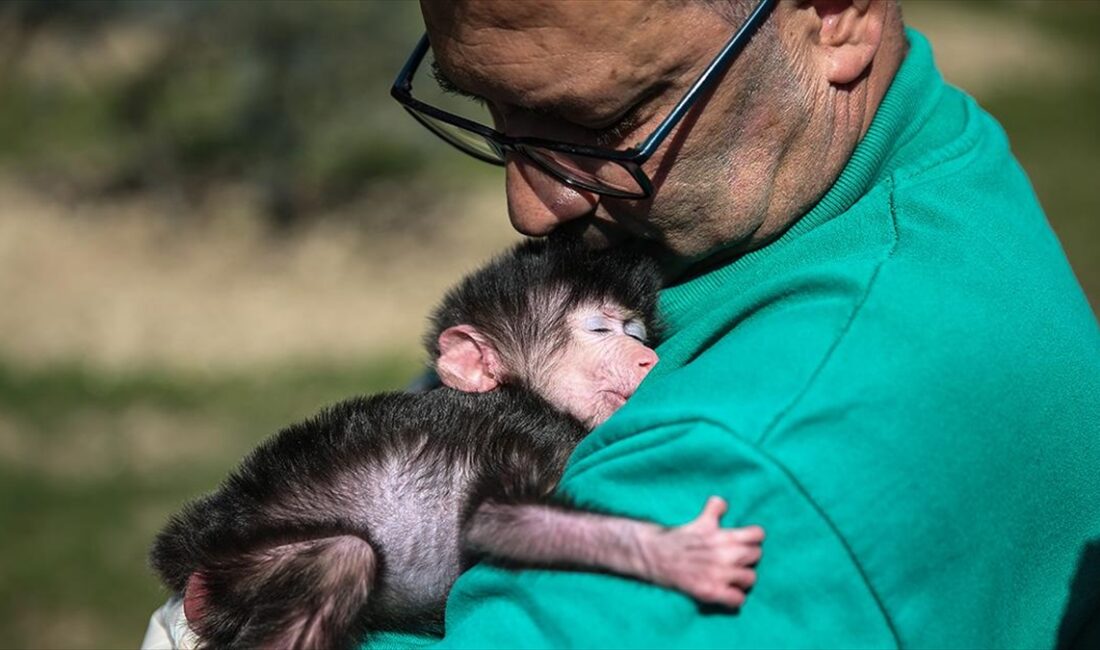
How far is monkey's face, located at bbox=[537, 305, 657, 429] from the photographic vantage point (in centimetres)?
290

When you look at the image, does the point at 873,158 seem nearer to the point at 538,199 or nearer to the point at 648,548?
the point at 538,199

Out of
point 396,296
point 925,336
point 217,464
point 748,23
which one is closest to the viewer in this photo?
point 925,336

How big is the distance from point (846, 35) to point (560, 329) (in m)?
0.90

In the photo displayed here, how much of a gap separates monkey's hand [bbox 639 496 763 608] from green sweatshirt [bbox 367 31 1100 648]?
29mm

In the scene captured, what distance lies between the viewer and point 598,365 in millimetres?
2988

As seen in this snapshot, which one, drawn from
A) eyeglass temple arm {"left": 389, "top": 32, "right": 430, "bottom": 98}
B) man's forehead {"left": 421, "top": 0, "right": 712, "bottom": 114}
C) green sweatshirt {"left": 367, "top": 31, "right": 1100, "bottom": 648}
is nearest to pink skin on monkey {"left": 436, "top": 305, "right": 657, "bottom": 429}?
green sweatshirt {"left": 367, "top": 31, "right": 1100, "bottom": 648}

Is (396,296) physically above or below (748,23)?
below

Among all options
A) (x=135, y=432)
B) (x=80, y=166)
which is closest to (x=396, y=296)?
(x=135, y=432)

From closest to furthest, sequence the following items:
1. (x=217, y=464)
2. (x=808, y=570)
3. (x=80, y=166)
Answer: (x=808, y=570) → (x=217, y=464) → (x=80, y=166)

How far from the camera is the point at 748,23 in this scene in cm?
240

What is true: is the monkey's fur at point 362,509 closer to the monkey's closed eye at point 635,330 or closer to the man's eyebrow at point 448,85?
the monkey's closed eye at point 635,330

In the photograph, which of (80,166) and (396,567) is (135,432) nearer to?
(80,166)

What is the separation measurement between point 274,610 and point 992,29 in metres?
15.6

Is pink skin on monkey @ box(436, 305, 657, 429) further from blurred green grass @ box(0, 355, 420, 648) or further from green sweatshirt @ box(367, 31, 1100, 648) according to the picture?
blurred green grass @ box(0, 355, 420, 648)
